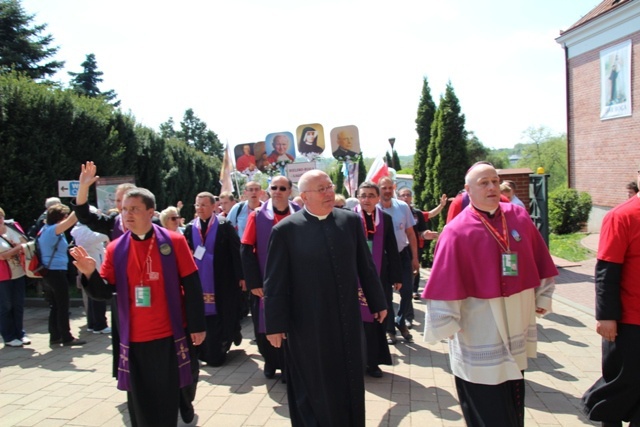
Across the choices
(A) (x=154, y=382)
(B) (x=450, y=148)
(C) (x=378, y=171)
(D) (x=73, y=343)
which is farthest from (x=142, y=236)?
(B) (x=450, y=148)

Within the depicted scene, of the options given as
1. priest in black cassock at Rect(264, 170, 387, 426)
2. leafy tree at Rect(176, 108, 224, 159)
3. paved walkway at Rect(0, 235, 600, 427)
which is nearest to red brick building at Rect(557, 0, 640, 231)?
paved walkway at Rect(0, 235, 600, 427)

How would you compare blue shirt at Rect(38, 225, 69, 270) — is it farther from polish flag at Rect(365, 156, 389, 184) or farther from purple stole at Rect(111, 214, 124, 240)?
polish flag at Rect(365, 156, 389, 184)

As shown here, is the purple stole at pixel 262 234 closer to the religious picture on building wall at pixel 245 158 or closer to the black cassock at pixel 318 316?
the black cassock at pixel 318 316

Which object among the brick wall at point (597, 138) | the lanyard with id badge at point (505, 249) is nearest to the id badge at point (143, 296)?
the lanyard with id badge at point (505, 249)

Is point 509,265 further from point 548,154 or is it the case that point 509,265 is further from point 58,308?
point 548,154

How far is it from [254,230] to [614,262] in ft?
11.4

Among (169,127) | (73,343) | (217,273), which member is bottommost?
(73,343)

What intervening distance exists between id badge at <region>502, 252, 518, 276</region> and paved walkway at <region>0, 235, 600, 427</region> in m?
1.67

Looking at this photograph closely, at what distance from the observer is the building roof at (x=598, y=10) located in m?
22.9

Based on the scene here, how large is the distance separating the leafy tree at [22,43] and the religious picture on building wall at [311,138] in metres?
24.4

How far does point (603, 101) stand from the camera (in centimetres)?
2406

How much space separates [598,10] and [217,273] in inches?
1032

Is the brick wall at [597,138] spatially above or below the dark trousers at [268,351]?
above

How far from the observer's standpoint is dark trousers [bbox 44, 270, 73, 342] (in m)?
7.57
